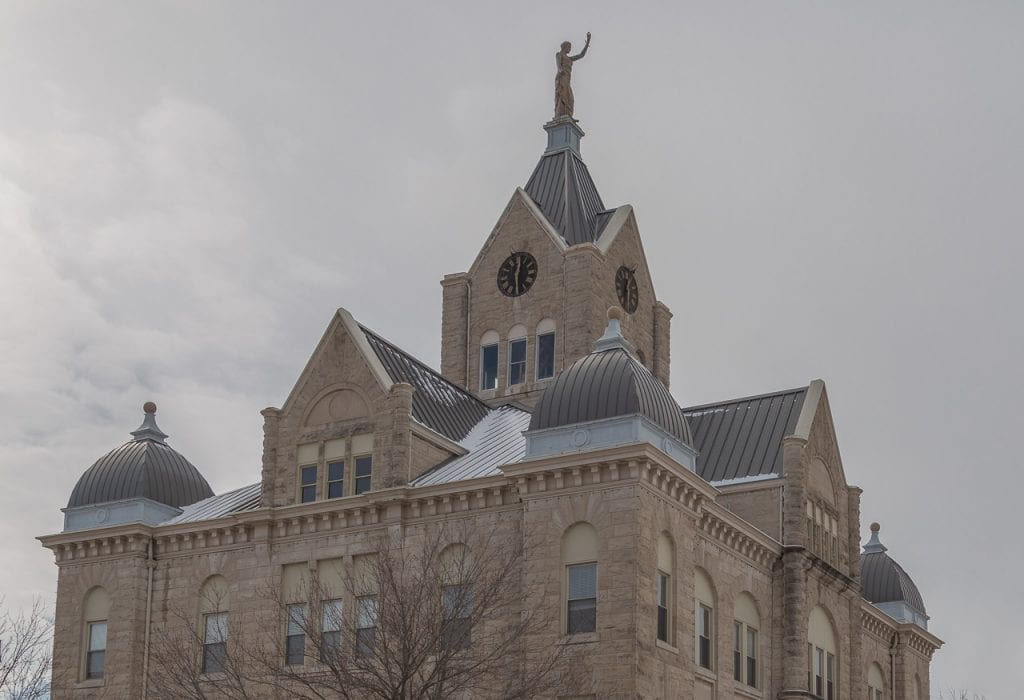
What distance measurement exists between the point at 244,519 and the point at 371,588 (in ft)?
18.2

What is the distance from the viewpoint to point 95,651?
5191cm

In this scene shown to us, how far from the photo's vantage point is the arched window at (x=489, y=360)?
2298 inches

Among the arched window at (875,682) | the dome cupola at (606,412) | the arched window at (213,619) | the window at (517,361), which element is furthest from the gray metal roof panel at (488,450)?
the arched window at (875,682)

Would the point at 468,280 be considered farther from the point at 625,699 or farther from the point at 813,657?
the point at 625,699

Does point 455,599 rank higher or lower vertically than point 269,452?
lower

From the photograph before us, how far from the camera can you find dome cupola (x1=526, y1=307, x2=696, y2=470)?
1688 inches

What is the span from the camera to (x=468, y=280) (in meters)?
60.6

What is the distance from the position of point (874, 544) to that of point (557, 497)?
27225 millimetres

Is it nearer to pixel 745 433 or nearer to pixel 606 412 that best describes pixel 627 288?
pixel 745 433

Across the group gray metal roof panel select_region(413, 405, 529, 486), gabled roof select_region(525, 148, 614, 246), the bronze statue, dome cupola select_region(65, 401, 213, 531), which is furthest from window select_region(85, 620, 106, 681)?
the bronze statue

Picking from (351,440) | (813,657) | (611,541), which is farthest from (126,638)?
(813,657)

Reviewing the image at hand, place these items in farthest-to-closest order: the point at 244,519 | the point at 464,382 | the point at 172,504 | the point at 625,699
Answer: the point at 464,382 → the point at 172,504 → the point at 244,519 → the point at 625,699

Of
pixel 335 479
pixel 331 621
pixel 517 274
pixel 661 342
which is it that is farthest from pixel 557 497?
pixel 661 342

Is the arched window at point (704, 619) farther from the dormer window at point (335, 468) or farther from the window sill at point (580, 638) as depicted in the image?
the dormer window at point (335, 468)
